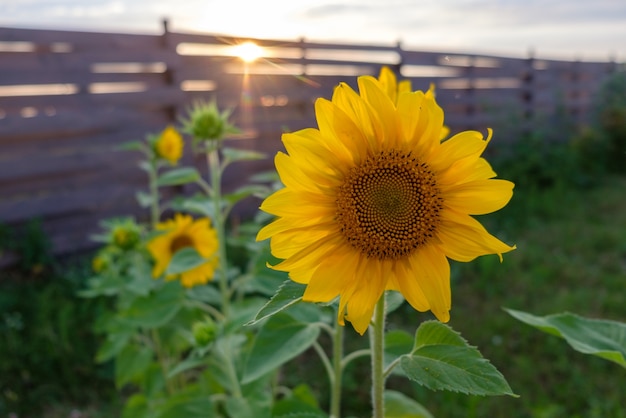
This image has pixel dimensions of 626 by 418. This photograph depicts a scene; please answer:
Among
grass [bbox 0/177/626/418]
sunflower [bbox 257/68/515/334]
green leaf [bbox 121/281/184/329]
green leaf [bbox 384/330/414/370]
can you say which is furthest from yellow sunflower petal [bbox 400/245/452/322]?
grass [bbox 0/177/626/418]

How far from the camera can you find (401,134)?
0.74 m

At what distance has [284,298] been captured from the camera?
745mm

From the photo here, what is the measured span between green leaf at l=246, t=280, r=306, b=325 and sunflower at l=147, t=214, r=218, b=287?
874mm

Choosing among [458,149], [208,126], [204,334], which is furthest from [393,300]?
[208,126]

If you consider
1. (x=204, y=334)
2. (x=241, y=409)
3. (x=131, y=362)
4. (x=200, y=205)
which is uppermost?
(x=200, y=205)

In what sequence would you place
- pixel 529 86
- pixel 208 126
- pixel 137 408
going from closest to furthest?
pixel 208 126 < pixel 137 408 < pixel 529 86

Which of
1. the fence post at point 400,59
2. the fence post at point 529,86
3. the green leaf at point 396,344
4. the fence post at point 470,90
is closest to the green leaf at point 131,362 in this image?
the green leaf at point 396,344

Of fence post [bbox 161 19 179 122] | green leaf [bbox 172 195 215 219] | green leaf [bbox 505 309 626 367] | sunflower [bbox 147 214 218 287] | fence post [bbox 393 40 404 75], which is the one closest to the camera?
green leaf [bbox 505 309 626 367]

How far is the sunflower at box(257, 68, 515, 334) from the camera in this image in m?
0.72

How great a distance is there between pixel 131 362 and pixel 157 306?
1.17 ft

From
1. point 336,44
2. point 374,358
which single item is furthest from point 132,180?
point 374,358

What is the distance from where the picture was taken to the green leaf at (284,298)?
27.9 inches

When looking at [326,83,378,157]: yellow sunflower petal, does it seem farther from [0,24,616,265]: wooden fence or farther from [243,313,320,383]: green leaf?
[0,24,616,265]: wooden fence

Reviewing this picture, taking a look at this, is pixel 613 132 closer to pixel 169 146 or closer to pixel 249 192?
pixel 169 146
